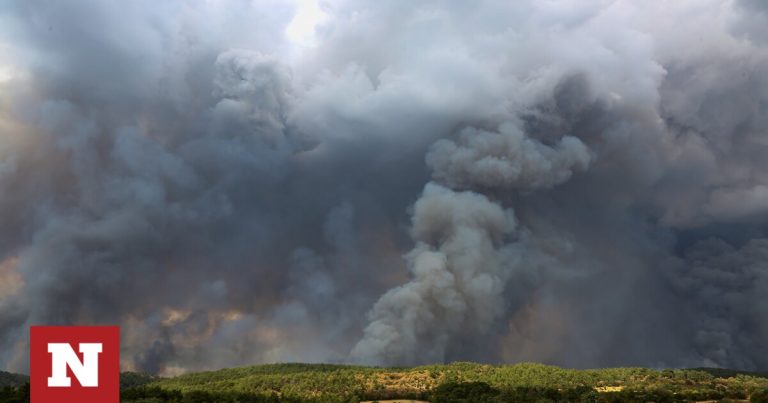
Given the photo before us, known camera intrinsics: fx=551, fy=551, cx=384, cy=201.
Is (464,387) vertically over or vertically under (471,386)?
under

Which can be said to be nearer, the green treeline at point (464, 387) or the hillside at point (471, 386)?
the green treeline at point (464, 387)

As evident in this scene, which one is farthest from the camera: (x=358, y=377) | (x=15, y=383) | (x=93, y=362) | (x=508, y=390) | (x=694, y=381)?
(x=15, y=383)

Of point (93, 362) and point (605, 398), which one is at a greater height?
point (93, 362)

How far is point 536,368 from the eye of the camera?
177625 mm

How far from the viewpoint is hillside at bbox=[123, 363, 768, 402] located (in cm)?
11625

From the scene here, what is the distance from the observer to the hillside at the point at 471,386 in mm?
116250

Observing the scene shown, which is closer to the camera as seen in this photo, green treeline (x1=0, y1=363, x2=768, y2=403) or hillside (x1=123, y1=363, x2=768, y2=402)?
green treeline (x1=0, y1=363, x2=768, y2=403)

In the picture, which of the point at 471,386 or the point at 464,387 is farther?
the point at 464,387

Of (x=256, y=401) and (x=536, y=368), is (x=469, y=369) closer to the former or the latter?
(x=536, y=368)

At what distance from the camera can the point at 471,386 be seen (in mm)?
134875

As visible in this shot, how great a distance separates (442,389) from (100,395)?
99.5 meters

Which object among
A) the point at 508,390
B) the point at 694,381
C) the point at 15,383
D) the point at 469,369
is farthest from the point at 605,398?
the point at 15,383

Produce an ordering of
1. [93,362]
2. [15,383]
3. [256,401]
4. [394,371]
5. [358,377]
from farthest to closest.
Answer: [15,383]
[394,371]
[358,377]
[256,401]
[93,362]

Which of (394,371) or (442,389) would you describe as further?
(394,371)
